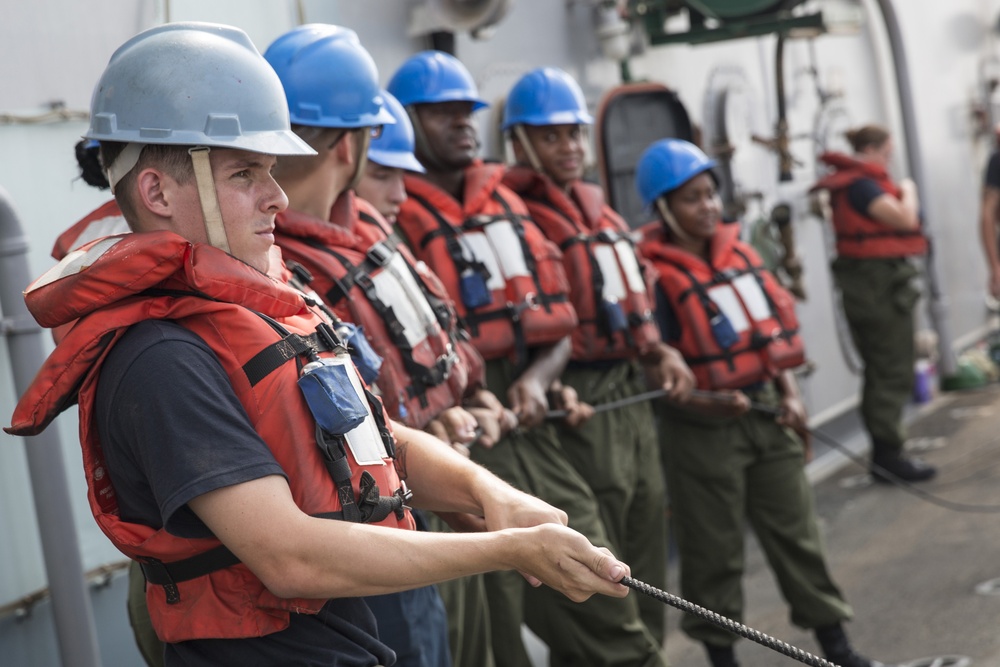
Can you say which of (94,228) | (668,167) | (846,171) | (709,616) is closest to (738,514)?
(668,167)

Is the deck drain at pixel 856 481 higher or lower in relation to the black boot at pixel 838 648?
lower

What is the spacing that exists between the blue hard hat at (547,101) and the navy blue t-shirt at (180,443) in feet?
10.4

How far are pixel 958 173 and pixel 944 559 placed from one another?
706 centimetres

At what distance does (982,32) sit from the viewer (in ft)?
45.3

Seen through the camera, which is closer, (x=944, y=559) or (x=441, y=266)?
(x=441, y=266)

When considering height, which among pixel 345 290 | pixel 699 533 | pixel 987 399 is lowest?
pixel 987 399

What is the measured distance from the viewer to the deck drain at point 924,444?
927 centimetres

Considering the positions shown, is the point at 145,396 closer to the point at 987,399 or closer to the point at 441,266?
the point at 441,266

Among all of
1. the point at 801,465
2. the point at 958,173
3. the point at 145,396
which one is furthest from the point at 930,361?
the point at 145,396

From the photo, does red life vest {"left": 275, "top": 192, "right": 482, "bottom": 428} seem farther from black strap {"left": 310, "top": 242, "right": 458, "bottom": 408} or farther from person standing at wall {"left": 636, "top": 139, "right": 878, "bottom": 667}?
person standing at wall {"left": 636, "top": 139, "right": 878, "bottom": 667}

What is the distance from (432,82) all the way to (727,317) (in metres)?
1.69

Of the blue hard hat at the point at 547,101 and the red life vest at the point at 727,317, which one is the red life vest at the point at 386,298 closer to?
the blue hard hat at the point at 547,101

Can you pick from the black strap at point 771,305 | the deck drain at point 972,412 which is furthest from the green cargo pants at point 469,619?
the deck drain at point 972,412

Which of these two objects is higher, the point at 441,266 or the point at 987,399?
the point at 441,266
